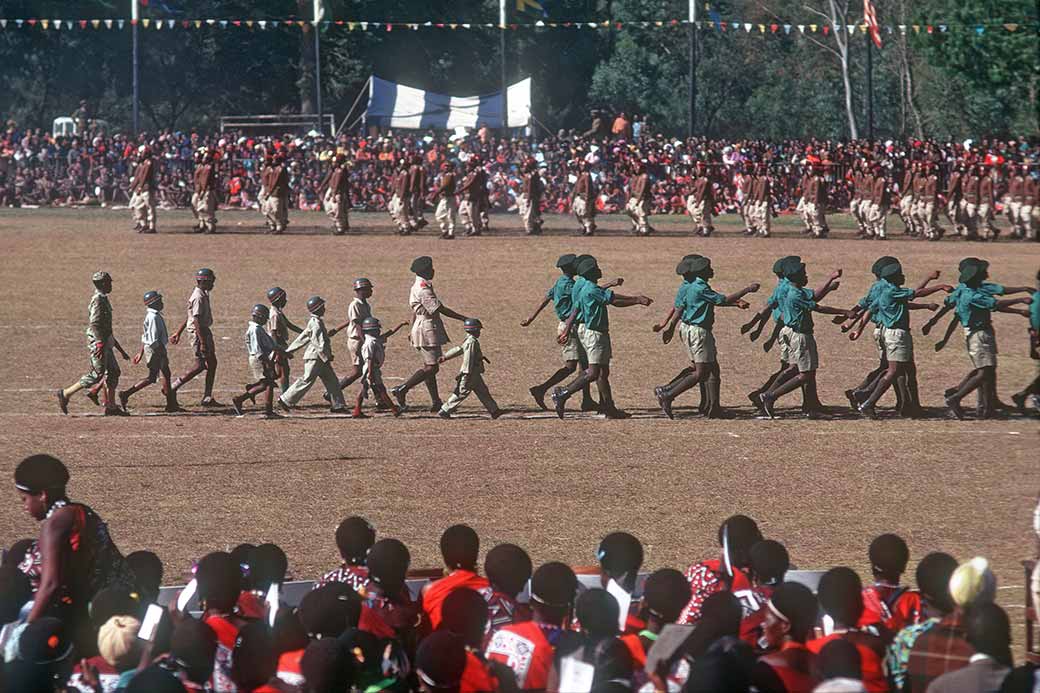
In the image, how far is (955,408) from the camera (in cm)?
1852

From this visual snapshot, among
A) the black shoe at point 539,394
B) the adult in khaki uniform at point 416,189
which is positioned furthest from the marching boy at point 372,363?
the adult in khaki uniform at point 416,189

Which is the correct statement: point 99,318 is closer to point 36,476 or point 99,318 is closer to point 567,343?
point 567,343

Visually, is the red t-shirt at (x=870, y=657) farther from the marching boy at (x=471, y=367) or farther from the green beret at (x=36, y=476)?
the marching boy at (x=471, y=367)

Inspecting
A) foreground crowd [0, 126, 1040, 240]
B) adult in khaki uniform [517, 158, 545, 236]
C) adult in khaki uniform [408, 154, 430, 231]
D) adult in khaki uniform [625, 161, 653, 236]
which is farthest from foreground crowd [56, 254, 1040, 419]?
adult in khaki uniform [408, 154, 430, 231]

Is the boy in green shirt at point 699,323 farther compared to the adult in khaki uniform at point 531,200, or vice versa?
the adult in khaki uniform at point 531,200

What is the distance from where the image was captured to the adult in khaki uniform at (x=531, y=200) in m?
35.6

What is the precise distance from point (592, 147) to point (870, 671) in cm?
3871

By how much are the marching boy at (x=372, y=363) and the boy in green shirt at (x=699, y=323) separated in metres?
3.20

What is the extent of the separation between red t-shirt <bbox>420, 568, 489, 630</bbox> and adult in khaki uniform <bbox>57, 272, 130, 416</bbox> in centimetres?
1043

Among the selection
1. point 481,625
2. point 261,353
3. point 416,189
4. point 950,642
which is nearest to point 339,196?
point 416,189

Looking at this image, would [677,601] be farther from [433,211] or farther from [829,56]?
[829,56]

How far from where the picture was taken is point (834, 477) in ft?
50.2

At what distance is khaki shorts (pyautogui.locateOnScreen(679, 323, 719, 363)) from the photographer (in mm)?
18250

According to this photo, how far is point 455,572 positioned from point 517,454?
8.64 metres
